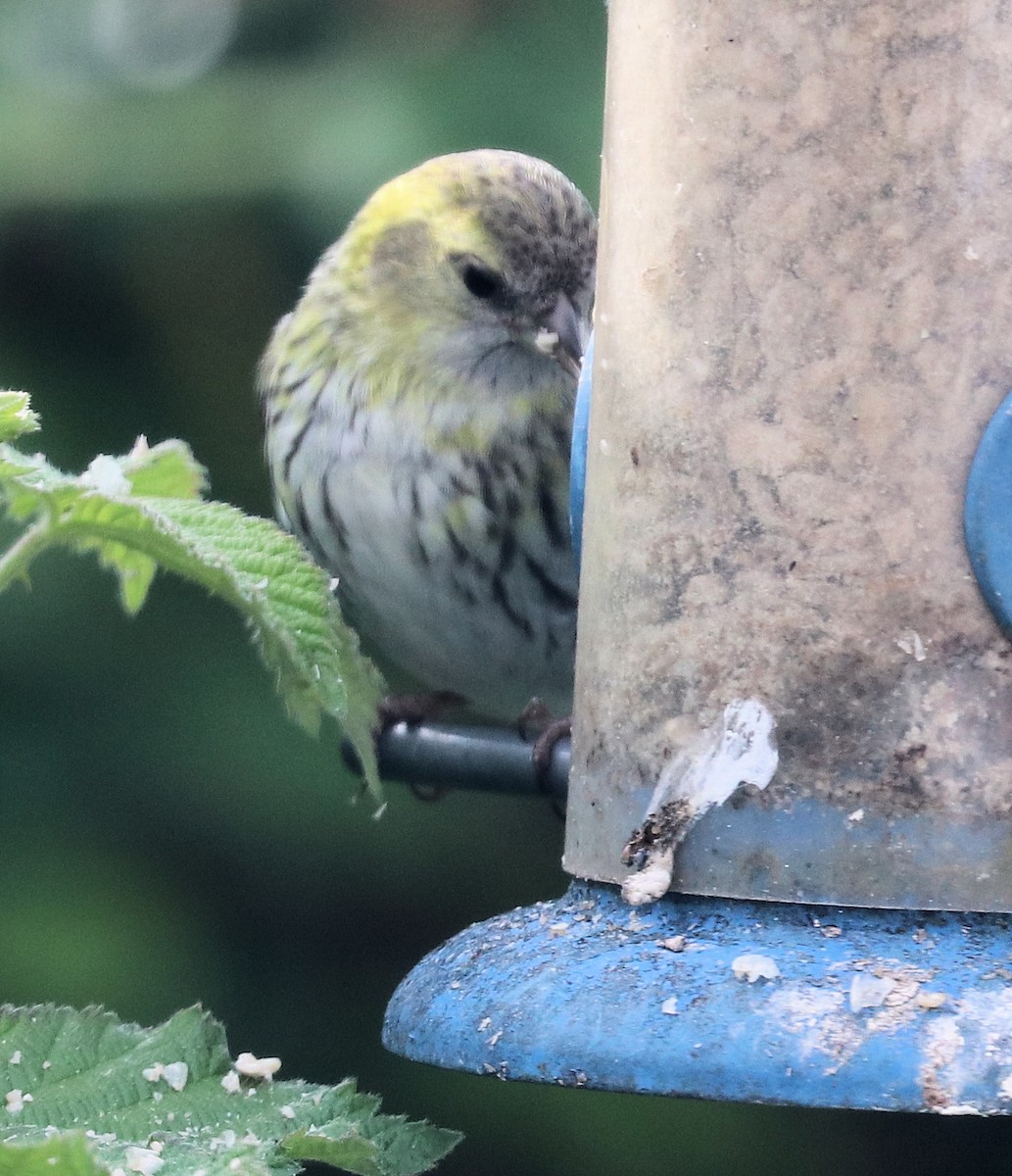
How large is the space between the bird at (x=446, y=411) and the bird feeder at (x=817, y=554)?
0.83 metres

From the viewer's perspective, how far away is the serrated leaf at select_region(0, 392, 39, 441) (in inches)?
43.0

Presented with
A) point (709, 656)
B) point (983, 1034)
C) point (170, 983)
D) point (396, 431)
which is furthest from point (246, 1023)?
point (983, 1034)

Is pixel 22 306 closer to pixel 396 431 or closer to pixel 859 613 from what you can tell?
pixel 396 431

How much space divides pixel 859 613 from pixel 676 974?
10.7 inches

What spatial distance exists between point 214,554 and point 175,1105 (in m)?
0.31

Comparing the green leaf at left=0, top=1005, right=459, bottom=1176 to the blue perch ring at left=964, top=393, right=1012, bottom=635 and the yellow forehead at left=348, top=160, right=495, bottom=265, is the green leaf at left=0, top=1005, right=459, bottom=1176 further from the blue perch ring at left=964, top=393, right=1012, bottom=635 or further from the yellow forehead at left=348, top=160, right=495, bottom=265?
the yellow forehead at left=348, top=160, right=495, bottom=265

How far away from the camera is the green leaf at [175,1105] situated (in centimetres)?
108

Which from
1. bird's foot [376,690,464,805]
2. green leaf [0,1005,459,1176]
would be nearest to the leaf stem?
green leaf [0,1005,459,1176]

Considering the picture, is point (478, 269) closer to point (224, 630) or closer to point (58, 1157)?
point (224, 630)

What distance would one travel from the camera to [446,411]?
2.46 m

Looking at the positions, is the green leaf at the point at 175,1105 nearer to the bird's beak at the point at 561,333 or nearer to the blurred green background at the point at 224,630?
the bird's beak at the point at 561,333

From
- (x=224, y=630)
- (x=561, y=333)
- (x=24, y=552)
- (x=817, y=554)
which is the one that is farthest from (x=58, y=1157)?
(x=224, y=630)

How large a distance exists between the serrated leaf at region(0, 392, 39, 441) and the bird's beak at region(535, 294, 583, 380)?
4.04 feet

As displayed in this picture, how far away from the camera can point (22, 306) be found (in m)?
3.22
